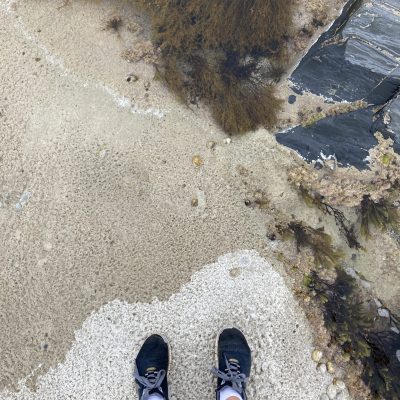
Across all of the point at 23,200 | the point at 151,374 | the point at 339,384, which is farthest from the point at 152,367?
the point at 23,200

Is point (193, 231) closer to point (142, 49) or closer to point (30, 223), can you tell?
point (30, 223)

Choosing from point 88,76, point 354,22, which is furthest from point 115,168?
point 354,22

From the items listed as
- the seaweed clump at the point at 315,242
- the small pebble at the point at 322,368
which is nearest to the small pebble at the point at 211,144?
the seaweed clump at the point at 315,242

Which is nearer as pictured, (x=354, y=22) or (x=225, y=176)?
(x=354, y=22)

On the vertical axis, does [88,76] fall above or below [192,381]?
above

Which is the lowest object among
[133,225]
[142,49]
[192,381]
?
[192,381]

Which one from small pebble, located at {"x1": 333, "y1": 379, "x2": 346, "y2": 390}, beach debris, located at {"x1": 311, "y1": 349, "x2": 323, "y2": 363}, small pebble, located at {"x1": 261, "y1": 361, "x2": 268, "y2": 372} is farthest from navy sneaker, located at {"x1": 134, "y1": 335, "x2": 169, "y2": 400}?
small pebble, located at {"x1": 333, "y1": 379, "x2": 346, "y2": 390}

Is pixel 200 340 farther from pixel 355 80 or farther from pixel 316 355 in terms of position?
pixel 355 80
